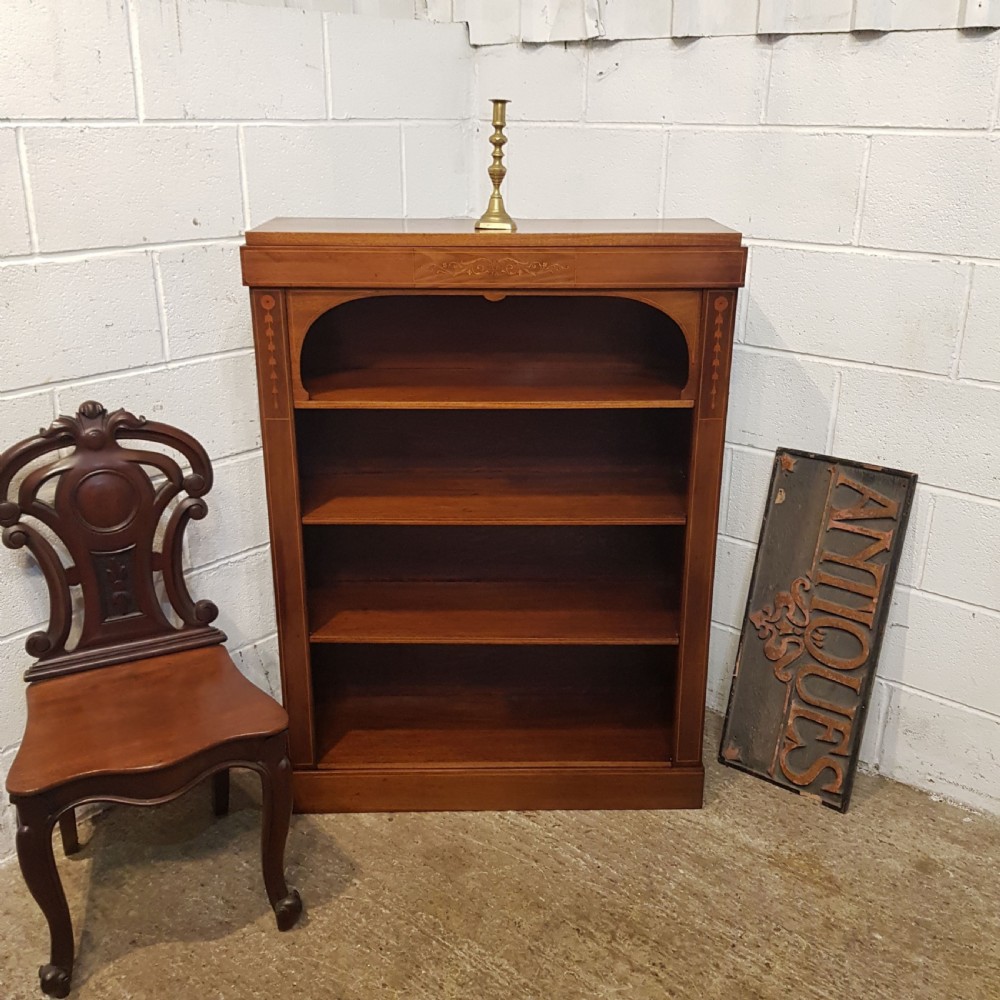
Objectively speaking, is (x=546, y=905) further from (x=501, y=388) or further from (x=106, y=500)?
(x=106, y=500)

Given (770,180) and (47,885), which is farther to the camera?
(770,180)

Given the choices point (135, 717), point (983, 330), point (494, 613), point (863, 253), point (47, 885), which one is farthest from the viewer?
point (494, 613)

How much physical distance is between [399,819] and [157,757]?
0.68 meters

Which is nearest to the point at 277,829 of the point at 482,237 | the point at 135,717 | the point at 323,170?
the point at 135,717

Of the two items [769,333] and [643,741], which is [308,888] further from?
[769,333]

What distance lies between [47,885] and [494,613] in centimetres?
97

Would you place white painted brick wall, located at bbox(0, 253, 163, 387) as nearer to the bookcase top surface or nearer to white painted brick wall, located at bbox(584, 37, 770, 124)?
the bookcase top surface

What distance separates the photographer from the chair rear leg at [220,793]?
2100 mm

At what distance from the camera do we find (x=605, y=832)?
2088 mm

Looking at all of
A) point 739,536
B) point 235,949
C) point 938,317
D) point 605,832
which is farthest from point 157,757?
point 938,317

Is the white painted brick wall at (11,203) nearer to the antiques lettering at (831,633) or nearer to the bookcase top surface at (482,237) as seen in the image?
the bookcase top surface at (482,237)

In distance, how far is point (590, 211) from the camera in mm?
2391

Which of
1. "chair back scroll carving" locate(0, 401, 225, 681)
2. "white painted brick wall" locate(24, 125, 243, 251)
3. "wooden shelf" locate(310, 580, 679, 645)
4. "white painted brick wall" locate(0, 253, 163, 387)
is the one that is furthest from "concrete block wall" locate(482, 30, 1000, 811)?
"chair back scroll carving" locate(0, 401, 225, 681)

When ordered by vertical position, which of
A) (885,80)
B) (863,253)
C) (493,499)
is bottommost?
(493,499)
